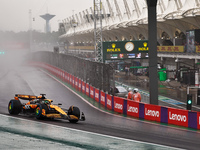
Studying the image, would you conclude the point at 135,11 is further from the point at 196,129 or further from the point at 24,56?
the point at 196,129

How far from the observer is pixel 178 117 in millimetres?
17656

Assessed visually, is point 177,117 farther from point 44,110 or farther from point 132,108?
point 44,110

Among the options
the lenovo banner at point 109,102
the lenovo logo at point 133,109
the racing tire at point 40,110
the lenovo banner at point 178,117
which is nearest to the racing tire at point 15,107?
the racing tire at point 40,110

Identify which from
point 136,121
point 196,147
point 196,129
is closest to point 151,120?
point 136,121

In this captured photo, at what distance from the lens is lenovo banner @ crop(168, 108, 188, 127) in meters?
17.3

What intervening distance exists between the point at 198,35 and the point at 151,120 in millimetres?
28888

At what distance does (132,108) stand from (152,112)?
1868 mm

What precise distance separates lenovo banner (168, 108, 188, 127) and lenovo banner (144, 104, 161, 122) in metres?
0.72

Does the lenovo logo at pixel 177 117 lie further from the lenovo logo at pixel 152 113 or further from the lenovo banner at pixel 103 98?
the lenovo banner at pixel 103 98

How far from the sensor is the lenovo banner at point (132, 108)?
20259 mm

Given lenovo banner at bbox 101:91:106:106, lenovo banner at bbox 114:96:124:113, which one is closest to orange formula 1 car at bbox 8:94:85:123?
lenovo banner at bbox 114:96:124:113

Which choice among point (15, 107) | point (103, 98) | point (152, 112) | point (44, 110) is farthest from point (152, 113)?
point (103, 98)

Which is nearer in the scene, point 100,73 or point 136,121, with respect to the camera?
point 136,121

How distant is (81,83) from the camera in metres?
34.8
